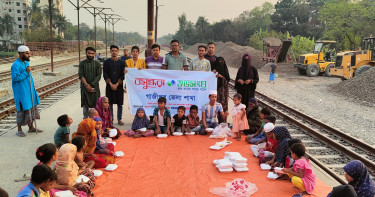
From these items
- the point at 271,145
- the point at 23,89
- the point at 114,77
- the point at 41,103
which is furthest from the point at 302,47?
the point at 23,89

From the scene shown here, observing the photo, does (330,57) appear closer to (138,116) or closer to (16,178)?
(138,116)

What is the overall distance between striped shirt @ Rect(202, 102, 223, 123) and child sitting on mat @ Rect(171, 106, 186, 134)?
0.56 meters

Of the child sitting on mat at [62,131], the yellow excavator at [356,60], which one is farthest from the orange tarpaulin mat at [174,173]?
the yellow excavator at [356,60]

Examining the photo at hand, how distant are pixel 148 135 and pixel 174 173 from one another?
82.2 inches

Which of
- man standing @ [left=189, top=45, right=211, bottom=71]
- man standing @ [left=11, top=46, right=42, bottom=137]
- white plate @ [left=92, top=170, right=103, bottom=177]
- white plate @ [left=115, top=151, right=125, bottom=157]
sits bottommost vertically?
white plate @ [left=92, top=170, right=103, bottom=177]

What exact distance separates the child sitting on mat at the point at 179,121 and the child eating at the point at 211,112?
0.49 m

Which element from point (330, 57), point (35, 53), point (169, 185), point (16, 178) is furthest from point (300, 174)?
point (35, 53)

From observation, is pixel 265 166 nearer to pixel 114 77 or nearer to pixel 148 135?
pixel 148 135

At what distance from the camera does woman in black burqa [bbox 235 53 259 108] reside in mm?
7793

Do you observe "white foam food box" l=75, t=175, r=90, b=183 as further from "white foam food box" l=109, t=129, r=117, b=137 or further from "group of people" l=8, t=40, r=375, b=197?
"white foam food box" l=109, t=129, r=117, b=137

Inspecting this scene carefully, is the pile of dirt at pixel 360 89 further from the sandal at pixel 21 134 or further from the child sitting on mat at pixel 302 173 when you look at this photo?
the sandal at pixel 21 134

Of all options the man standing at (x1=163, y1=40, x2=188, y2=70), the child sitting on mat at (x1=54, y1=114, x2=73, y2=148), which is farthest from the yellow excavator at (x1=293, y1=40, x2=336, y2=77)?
the child sitting on mat at (x1=54, y1=114, x2=73, y2=148)

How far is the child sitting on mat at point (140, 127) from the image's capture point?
22.5 feet

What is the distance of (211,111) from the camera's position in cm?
730
